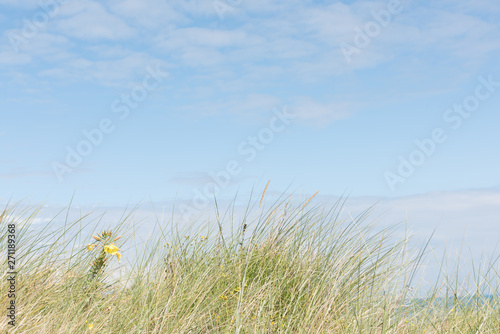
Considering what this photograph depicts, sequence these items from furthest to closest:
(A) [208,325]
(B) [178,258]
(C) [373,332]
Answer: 1. (B) [178,258]
2. (A) [208,325]
3. (C) [373,332]

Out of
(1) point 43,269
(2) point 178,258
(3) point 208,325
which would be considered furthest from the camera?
(2) point 178,258

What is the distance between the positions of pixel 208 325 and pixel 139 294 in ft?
2.03

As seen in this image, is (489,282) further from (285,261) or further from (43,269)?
(43,269)

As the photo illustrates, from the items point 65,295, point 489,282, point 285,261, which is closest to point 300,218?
point 285,261

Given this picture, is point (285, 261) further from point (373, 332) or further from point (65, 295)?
point (65, 295)

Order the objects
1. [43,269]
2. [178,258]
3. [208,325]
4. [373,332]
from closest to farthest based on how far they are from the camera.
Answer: [373,332], [208,325], [43,269], [178,258]

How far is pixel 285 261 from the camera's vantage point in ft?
14.1

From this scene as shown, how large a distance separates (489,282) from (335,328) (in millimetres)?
1805

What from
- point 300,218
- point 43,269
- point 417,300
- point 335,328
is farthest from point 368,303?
point 43,269

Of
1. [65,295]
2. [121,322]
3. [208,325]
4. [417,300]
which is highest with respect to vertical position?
[65,295]

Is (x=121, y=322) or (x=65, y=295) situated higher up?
(x=65, y=295)

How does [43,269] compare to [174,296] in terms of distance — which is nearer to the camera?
[174,296]

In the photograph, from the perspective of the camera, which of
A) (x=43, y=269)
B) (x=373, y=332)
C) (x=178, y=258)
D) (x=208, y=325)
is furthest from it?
(x=178, y=258)

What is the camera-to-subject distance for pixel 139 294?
3855mm
